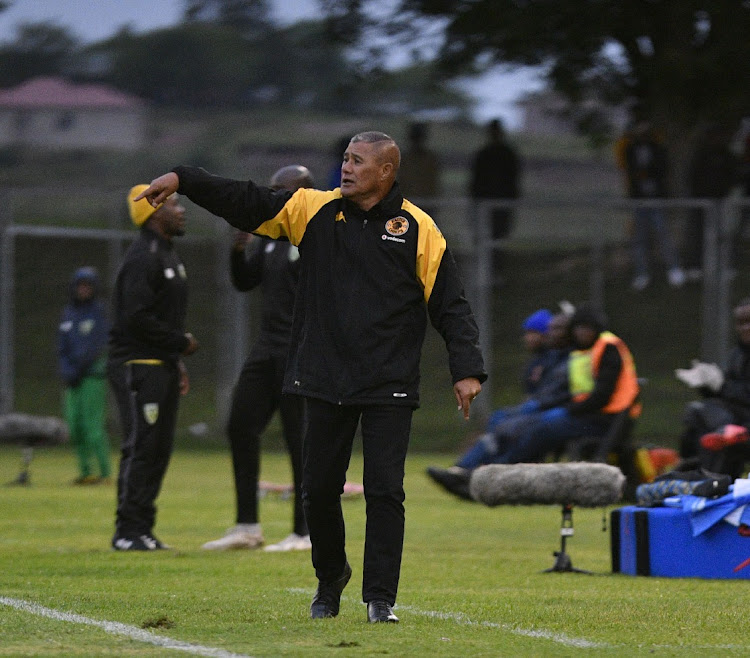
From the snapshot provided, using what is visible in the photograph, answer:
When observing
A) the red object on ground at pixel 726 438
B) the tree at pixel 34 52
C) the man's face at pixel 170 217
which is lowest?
the red object on ground at pixel 726 438

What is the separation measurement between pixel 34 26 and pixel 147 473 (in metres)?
46.6

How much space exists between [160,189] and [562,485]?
A: 137 inches

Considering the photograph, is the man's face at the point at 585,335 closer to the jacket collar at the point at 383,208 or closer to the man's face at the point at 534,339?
the man's face at the point at 534,339

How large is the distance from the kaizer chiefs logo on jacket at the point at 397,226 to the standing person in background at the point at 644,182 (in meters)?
13.5

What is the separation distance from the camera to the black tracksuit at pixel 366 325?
735 cm

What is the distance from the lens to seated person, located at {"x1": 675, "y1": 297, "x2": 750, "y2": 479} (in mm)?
12891

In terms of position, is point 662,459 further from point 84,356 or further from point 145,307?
point 84,356

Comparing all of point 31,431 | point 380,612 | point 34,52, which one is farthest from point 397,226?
point 34,52

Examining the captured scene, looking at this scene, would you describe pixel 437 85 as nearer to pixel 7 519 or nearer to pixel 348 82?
pixel 348 82

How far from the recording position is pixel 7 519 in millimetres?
12891


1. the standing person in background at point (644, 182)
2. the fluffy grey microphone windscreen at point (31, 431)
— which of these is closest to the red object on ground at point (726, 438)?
the fluffy grey microphone windscreen at point (31, 431)

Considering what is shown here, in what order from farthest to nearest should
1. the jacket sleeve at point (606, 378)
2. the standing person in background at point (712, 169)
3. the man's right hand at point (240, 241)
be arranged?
the standing person in background at point (712, 169) < the jacket sleeve at point (606, 378) < the man's right hand at point (240, 241)

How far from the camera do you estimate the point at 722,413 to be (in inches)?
534

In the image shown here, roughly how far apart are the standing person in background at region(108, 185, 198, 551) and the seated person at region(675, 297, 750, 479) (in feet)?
13.2
